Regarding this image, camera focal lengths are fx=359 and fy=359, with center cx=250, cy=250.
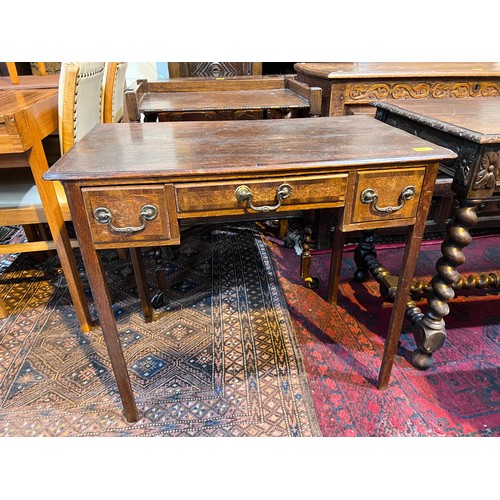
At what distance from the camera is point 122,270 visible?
2113 millimetres

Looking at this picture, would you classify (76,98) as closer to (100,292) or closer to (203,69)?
(100,292)

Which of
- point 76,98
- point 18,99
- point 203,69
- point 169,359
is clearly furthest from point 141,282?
point 203,69

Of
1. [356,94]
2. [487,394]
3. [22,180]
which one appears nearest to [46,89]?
[22,180]

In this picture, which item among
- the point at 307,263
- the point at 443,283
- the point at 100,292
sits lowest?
the point at 307,263

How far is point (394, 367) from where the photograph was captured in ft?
4.83

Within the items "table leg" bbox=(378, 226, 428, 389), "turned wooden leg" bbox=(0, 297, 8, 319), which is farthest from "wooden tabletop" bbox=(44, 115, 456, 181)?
"turned wooden leg" bbox=(0, 297, 8, 319)

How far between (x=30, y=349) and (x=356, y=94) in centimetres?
201

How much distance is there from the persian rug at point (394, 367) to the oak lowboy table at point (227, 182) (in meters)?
0.52

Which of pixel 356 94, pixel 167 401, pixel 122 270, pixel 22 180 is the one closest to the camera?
pixel 167 401

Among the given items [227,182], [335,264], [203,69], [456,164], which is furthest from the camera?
[203,69]

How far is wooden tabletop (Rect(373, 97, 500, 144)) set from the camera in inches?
41.4

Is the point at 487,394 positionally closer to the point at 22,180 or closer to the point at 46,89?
the point at 22,180

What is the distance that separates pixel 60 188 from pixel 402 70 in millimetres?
1825

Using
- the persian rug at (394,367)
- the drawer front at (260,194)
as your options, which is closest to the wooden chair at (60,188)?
the drawer front at (260,194)
